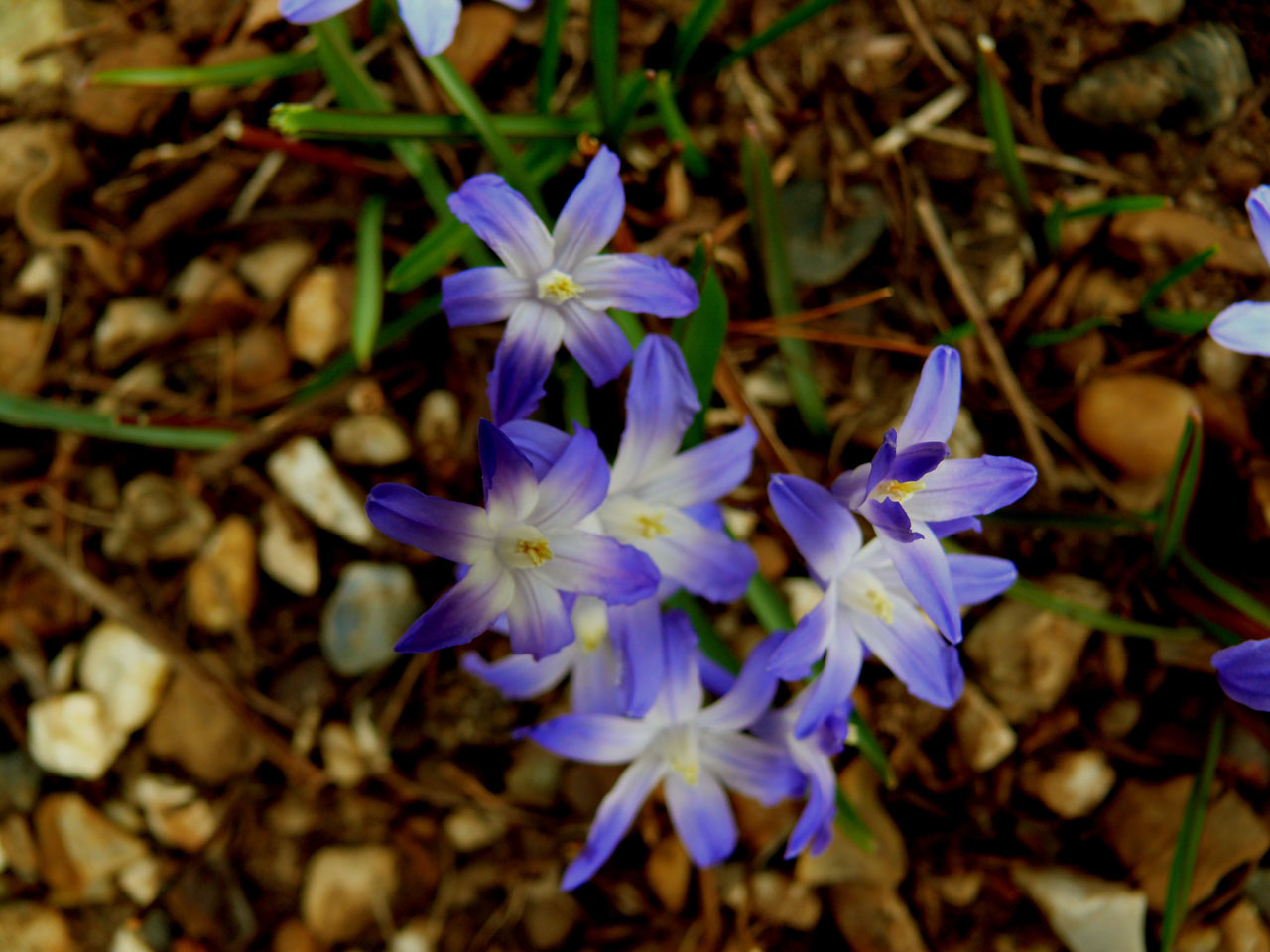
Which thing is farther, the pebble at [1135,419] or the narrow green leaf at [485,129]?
the pebble at [1135,419]

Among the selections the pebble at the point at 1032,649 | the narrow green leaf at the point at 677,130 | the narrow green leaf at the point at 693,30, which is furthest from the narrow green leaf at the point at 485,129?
the pebble at the point at 1032,649

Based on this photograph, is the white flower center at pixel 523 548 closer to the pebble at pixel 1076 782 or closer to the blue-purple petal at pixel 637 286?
the blue-purple petal at pixel 637 286

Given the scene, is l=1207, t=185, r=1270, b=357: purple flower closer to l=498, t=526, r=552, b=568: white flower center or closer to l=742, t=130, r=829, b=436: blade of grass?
l=742, t=130, r=829, b=436: blade of grass

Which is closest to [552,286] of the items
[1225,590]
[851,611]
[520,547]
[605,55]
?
[520,547]

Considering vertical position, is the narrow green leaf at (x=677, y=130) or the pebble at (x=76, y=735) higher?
the narrow green leaf at (x=677, y=130)

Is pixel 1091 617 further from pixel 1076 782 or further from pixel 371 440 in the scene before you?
pixel 371 440

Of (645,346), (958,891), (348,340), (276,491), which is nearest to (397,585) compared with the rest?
(276,491)
